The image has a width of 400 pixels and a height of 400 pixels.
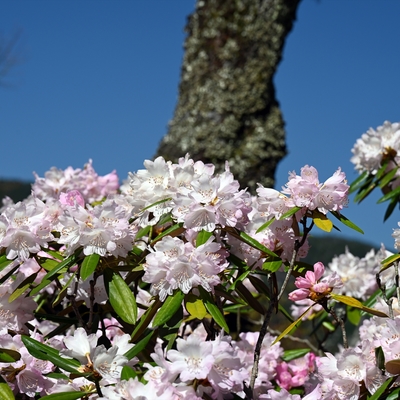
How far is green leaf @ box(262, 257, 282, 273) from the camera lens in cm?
135

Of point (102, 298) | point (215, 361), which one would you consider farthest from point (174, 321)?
point (215, 361)

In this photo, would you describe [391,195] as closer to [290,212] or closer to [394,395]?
[290,212]

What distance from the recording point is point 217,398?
3.76 ft

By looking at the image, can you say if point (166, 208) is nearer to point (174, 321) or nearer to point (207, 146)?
point (174, 321)

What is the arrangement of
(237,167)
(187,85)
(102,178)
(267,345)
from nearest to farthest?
(267,345)
(102,178)
(237,167)
(187,85)

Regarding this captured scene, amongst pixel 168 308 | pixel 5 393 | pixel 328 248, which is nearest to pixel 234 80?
pixel 328 248

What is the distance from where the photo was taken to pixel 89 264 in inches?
48.8

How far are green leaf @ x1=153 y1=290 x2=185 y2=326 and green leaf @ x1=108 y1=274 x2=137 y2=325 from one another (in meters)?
0.08

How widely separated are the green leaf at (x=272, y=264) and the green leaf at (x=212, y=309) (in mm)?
180

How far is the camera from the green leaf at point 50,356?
1109 mm

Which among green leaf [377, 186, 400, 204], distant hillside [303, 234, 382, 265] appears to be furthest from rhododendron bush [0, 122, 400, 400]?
distant hillside [303, 234, 382, 265]

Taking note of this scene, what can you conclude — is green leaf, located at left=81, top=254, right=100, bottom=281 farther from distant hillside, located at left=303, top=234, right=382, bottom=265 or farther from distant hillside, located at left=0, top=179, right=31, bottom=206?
distant hillside, located at left=0, top=179, right=31, bottom=206

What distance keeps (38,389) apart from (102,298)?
24 centimetres

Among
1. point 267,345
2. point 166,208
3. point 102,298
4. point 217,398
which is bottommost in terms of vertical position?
point 217,398
